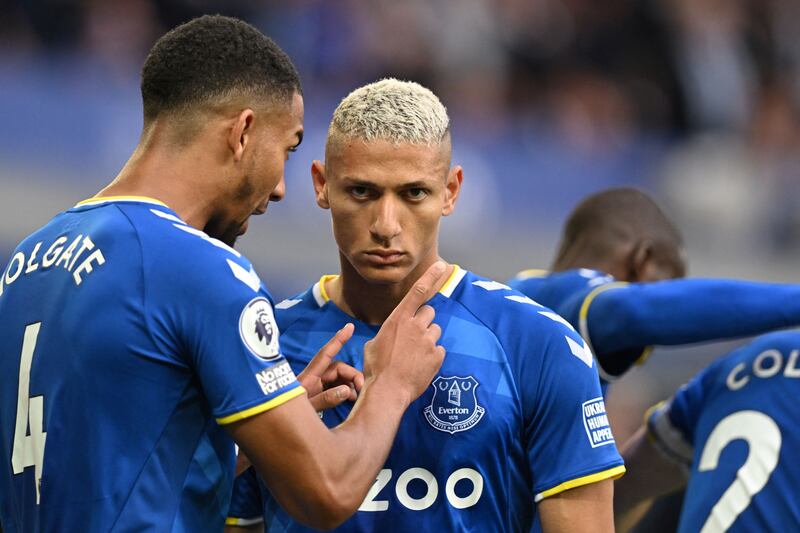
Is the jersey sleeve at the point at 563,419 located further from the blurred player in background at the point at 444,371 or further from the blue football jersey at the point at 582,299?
the blue football jersey at the point at 582,299

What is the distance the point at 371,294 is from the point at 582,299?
4.77 feet

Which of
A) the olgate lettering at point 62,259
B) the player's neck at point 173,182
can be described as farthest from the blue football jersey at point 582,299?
the olgate lettering at point 62,259

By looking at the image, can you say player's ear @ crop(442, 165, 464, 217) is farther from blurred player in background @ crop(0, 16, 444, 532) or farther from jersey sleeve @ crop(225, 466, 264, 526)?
jersey sleeve @ crop(225, 466, 264, 526)

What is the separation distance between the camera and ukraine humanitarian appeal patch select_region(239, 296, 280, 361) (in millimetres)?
3068

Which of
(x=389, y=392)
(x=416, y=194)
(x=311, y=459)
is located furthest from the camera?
(x=416, y=194)

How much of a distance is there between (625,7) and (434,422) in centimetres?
1172

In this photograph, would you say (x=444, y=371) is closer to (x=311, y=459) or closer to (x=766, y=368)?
(x=311, y=459)

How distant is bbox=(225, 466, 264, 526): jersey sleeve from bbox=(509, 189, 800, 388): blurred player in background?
1.61 meters

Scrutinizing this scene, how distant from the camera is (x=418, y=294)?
347cm

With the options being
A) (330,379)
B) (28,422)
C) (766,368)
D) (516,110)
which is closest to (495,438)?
(330,379)

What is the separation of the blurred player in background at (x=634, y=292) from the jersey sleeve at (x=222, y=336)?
190 centimetres

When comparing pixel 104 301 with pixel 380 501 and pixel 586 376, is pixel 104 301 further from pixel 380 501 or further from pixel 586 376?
pixel 586 376

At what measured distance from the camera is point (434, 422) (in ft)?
11.5

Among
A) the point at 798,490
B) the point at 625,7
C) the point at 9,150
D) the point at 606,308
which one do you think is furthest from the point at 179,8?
the point at 798,490
